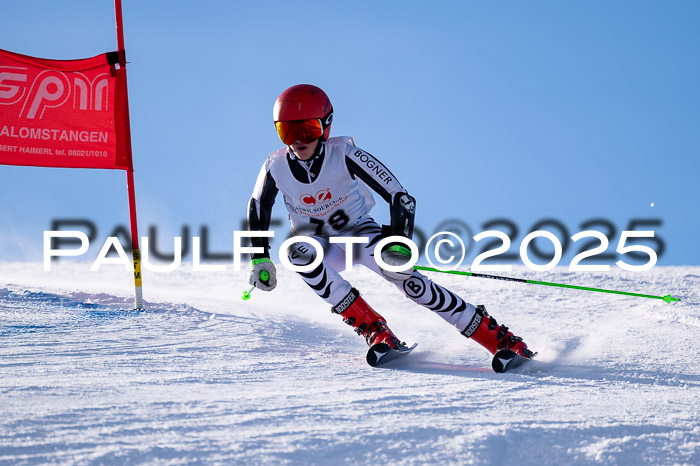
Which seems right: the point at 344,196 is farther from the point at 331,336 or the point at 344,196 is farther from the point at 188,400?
the point at 188,400

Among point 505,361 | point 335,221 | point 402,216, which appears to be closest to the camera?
point 505,361

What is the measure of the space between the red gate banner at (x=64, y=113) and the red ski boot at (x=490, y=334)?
159 inches

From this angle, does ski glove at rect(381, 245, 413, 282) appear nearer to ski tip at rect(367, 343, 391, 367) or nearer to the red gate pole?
ski tip at rect(367, 343, 391, 367)

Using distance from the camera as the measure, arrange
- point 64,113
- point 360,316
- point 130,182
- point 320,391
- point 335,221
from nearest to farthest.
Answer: point 320,391 → point 360,316 → point 335,221 → point 130,182 → point 64,113

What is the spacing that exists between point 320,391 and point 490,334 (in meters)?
1.63

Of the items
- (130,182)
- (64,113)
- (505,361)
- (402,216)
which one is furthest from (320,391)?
(64,113)

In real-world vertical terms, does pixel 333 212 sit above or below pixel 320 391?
above

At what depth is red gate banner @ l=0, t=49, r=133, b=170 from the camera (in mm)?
6820

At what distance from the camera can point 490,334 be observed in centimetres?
422

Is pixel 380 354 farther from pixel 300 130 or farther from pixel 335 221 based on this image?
pixel 300 130

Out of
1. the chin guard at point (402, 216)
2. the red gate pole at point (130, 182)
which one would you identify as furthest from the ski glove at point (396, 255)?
the red gate pole at point (130, 182)

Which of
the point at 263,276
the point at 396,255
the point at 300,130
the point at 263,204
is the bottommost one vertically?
the point at 263,276

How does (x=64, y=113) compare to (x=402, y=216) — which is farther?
(x=64, y=113)

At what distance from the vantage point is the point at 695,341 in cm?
521
